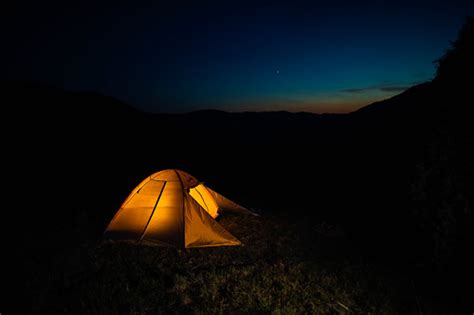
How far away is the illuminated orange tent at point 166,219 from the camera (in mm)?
7348

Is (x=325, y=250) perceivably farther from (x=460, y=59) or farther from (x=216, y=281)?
(x=460, y=59)

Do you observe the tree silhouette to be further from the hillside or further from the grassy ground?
the grassy ground

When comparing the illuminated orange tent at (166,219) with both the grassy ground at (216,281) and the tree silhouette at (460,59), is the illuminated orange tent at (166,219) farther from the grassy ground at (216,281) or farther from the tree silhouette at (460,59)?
the tree silhouette at (460,59)

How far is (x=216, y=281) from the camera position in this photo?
5.76m

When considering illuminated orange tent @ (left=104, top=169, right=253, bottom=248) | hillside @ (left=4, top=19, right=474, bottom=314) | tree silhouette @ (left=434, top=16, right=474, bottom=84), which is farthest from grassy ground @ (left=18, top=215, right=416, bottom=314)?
tree silhouette @ (left=434, top=16, right=474, bottom=84)

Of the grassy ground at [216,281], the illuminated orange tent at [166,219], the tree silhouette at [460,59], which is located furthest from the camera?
the illuminated orange tent at [166,219]

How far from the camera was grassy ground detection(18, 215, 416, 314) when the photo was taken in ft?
16.2

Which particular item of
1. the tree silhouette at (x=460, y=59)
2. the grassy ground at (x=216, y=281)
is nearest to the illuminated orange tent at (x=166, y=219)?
the grassy ground at (x=216, y=281)

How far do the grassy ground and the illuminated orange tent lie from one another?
0.95 ft

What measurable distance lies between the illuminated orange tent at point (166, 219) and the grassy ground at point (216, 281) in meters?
0.29

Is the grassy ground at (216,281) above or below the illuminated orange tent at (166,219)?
below

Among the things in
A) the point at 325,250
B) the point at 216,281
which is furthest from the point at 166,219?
the point at 325,250

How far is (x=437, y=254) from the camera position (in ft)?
16.9

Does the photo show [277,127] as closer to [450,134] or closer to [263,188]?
[263,188]
